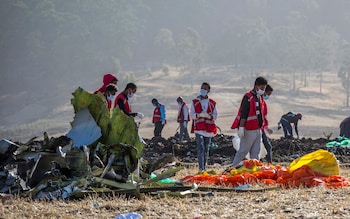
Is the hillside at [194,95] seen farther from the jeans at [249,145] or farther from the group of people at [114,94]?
the jeans at [249,145]

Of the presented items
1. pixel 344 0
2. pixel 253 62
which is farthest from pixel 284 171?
pixel 344 0

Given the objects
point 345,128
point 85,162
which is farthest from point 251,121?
point 345,128

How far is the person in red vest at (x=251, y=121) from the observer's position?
8742 mm

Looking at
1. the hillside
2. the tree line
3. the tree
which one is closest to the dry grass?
the hillside

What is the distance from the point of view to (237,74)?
298 ft

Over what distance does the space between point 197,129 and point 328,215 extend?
213 inches

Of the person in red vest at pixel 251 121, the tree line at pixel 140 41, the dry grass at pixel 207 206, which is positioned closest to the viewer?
the dry grass at pixel 207 206

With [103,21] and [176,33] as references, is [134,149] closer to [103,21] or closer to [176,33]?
[103,21]

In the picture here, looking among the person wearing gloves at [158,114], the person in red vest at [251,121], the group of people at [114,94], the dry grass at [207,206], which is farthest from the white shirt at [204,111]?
the person wearing gloves at [158,114]

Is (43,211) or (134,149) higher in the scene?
(134,149)

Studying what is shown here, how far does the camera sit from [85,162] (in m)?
6.41

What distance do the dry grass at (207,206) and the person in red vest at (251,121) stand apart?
8.75 feet

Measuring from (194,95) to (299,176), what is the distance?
65164 mm

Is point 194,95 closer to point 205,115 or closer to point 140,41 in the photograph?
point 140,41
